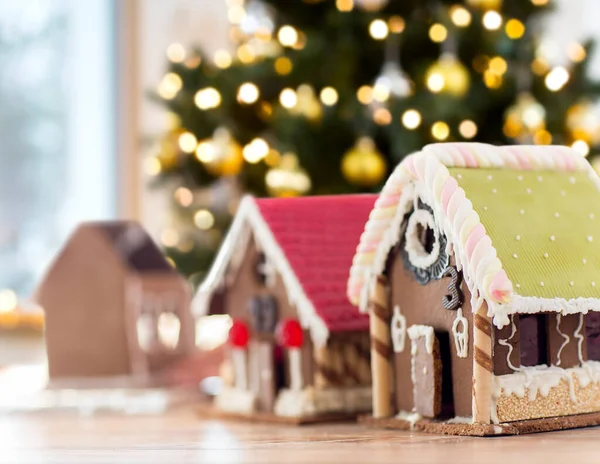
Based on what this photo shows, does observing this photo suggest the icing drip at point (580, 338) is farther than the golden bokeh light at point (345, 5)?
No

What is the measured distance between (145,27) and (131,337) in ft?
5.99

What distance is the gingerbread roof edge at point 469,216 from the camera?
4.51 ft

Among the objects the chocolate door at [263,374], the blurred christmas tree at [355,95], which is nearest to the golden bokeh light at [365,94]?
the blurred christmas tree at [355,95]

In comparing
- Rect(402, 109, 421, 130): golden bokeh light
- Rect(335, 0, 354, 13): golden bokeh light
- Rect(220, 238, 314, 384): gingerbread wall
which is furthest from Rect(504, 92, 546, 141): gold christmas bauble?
Rect(220, 238, 314, 384): gingerbread wall

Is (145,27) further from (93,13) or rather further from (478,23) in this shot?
(478,23)

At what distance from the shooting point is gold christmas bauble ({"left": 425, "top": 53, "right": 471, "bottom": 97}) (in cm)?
234

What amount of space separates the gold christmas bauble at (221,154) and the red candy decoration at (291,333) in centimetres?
88

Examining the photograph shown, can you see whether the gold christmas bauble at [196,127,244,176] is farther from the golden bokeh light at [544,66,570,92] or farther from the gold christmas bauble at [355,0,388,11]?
the golden bokeh light at [544,66,570,92]

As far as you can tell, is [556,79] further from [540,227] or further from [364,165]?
[540,227]

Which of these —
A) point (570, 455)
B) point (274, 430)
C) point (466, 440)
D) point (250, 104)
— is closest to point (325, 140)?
point (250, 104)

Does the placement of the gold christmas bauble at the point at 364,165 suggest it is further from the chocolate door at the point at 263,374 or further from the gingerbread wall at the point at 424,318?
the gingerbread wall at the point at 424,318

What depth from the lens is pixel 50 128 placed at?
3.71m

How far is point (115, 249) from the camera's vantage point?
2.22 metres

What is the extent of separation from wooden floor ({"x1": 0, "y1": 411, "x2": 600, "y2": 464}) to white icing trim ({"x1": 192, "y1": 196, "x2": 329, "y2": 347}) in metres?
0.19
